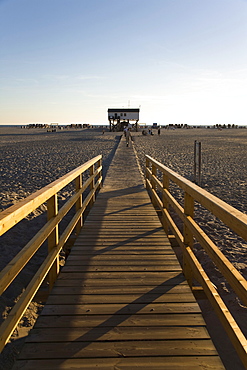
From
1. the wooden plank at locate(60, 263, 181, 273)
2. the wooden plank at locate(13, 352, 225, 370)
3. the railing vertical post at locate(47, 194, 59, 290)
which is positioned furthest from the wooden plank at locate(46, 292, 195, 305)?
the wooden plank at locate(13, 352, 225, 370)

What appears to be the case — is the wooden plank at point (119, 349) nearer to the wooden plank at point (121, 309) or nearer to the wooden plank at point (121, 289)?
the wooden plank at point (121, 309)

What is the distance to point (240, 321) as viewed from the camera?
3221 millimetres

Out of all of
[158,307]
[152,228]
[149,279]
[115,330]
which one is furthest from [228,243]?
[115,330]

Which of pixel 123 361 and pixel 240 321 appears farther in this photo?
pixel 240 321

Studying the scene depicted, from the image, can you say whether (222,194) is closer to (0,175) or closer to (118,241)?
(118,241)

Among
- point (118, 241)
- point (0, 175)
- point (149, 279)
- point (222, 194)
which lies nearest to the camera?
point (149, 279)

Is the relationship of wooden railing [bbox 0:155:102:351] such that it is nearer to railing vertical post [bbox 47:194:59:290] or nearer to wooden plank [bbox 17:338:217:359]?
railing vertical post [bbox 47:194:59:290]

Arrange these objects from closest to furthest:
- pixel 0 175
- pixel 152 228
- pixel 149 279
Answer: pixel 149 279 < pixel 152 228 < pixel 0 175

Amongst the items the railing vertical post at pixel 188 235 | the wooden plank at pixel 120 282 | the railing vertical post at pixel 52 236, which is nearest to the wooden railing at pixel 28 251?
the railing vertical post at pixel 52 236

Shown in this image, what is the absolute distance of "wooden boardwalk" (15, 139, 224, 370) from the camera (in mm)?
2014

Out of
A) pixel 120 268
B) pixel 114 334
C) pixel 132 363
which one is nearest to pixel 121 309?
pixel 114 334

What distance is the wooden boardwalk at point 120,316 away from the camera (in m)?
2.01

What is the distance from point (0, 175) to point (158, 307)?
9.98 meters

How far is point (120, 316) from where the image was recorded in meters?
2.46
